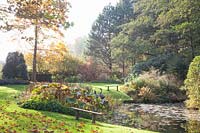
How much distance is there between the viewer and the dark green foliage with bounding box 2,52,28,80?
29.2 metres

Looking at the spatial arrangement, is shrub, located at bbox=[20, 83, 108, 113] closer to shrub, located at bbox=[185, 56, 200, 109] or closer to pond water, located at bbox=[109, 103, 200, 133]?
pond water, located at bbox=[109, 103, 200, 133]

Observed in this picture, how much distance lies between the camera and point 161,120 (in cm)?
1734

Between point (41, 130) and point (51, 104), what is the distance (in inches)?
201

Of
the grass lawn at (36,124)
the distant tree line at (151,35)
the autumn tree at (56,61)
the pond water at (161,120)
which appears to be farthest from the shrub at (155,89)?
the grass lawn at (36,124)

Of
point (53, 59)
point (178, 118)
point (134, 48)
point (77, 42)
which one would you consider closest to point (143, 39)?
point (134, 48)

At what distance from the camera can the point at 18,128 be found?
10500 millimetres

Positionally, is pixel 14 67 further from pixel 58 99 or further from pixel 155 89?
pixel 58 99

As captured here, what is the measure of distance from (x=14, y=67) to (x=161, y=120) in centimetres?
1663

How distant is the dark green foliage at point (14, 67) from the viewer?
95.7ft

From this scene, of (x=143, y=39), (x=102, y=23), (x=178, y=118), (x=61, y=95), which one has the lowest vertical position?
(x=178, y=118)

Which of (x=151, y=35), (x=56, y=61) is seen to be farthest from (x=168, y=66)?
(x=56, y=61)

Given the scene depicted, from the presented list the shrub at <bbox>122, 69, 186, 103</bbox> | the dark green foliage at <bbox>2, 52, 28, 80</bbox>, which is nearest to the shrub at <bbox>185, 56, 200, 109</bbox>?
the shrub at <bbox>122, 69, 186, 103</bbox>

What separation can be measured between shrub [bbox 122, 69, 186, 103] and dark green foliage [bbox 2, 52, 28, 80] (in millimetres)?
9576

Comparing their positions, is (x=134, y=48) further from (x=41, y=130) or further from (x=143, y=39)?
(x=41, y=130)
